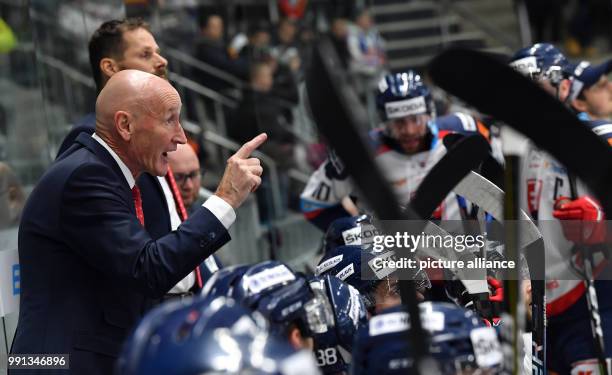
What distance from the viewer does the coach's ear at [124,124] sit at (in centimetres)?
331

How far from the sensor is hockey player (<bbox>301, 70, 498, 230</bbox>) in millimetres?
5535

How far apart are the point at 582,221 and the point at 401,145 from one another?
1.71m

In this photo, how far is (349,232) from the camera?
4.06 m

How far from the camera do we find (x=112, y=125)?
334cm

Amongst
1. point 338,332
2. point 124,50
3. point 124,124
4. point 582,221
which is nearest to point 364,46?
point 124,50

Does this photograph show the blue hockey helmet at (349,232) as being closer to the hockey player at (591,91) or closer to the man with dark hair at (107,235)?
the man with dark hair at (107,235)

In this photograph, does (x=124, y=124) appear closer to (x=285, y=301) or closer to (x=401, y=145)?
(x=285, y=301)

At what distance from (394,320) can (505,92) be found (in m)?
0.62

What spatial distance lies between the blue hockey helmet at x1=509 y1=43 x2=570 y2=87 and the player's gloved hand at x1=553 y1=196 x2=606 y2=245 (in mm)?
774

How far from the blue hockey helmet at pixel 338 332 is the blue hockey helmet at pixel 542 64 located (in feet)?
6.84

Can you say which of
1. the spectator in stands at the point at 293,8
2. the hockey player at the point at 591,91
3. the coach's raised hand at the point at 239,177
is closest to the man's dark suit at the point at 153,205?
the coach's raised hand at the point at 239,177

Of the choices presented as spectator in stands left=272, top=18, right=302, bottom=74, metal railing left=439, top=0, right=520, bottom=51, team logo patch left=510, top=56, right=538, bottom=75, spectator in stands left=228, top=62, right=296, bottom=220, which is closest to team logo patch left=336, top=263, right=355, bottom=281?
team logo patch left=510, top=56, right=538, bottom=75

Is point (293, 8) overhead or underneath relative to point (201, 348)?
overhead

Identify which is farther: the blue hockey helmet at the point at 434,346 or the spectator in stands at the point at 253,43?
the spectator in stands at the point at 253,43
